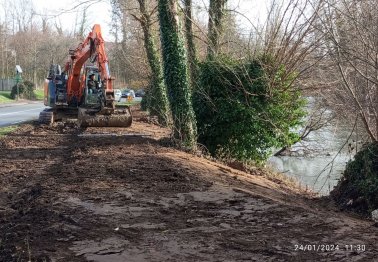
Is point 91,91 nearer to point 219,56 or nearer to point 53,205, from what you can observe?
point 219,56

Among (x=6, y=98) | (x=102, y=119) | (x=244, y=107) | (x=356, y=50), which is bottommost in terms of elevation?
(x=102, y=119)

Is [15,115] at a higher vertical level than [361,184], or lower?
higher

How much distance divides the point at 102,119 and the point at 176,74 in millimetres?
3557

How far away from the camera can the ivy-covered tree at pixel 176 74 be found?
44.1 ft

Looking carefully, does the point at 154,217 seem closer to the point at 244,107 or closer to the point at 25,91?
the point at 244,107

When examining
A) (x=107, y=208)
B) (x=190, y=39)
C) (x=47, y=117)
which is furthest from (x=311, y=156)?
(x=107, y=208)

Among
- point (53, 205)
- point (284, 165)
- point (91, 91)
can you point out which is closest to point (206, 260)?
point (53, 205)

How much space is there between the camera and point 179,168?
32.1 feet

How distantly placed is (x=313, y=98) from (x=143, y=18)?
32.4ft

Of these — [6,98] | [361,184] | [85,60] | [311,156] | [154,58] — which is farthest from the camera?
[6,98]

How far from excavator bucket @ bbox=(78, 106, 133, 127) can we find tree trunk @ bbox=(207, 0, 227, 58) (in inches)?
154

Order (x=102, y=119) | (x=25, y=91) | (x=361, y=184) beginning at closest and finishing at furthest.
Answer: (x=361, y=184) < (x=102, y=119) < (x=25, y=91)

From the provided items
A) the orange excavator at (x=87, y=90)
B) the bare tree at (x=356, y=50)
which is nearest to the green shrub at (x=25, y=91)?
the orange excavator at (x=87, y=90)

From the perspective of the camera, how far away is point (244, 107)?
46.9ft
